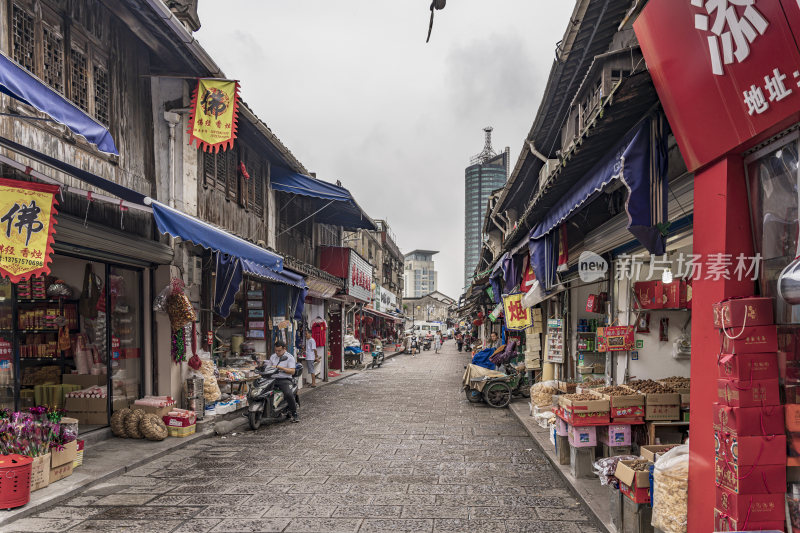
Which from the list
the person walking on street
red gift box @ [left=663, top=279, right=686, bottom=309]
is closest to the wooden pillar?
red gift box @ [left=663, top=279, right=686, bottom=309]

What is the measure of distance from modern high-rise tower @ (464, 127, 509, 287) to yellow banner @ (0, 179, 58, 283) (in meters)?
113

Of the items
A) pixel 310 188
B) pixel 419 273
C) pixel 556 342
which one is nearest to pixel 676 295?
pixel 556 342

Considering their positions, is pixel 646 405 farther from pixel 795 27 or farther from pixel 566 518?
pixel 795 27

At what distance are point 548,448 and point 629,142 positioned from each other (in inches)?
217

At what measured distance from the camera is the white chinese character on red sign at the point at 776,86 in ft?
10.5

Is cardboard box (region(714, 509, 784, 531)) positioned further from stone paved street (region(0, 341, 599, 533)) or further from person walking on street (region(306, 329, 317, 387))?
person walking on street (region(306, 329, 317, 387))

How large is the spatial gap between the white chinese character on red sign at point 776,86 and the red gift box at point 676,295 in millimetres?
5112

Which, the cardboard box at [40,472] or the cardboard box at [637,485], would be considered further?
the cardboard box at [40,472]

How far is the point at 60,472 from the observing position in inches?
274

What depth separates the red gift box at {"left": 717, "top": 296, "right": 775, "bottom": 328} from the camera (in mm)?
3658

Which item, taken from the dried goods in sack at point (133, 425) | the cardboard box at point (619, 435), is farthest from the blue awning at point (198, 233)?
the cardboard box at point (619, 435)

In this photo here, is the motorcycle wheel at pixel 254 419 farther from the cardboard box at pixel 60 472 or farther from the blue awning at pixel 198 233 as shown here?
the cardboard box at pixel 60 472

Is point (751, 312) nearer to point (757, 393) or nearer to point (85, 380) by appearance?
point (757, 393)

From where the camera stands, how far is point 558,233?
1058 cm
